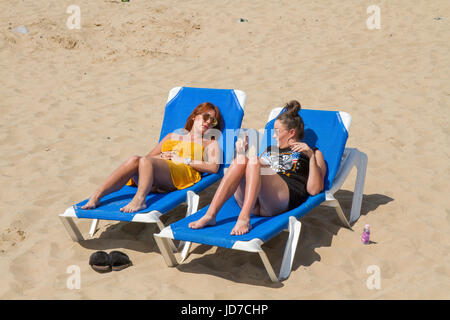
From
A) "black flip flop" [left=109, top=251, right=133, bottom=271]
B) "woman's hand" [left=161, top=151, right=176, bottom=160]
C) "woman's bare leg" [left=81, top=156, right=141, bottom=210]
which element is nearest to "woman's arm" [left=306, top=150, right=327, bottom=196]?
"woman's hand" [left=161, top=151, right=176, bottom=160]

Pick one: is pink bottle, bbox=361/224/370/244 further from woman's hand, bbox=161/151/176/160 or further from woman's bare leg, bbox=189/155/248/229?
woman's hand, bbox=161/151/176/160

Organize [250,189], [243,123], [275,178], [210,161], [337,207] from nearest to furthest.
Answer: [250,189], [275,178], [337,207], [210,161], [243,123]

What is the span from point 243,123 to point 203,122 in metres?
2.24

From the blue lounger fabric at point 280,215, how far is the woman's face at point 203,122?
1.72ft

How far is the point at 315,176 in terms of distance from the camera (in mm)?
4246

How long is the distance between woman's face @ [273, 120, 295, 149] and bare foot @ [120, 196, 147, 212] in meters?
1.21

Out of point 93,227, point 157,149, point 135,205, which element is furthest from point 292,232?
point 93,227

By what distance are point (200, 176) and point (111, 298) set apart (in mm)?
1484

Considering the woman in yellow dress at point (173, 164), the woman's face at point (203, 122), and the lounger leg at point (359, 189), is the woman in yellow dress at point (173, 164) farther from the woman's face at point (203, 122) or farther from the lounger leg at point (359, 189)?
the lounger leg at point (359, 189)

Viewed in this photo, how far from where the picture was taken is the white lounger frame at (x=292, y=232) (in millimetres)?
3594

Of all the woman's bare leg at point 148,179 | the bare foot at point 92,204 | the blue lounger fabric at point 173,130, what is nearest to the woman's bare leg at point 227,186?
the blue lounger fabric at point 173,130

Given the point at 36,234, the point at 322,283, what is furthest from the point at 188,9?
the point at 322,283

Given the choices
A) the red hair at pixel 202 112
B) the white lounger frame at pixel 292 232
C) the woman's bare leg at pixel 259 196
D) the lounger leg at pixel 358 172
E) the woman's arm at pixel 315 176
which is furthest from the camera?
the red hair at pixel 202 112

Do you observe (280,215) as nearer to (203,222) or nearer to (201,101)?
(203,222)
